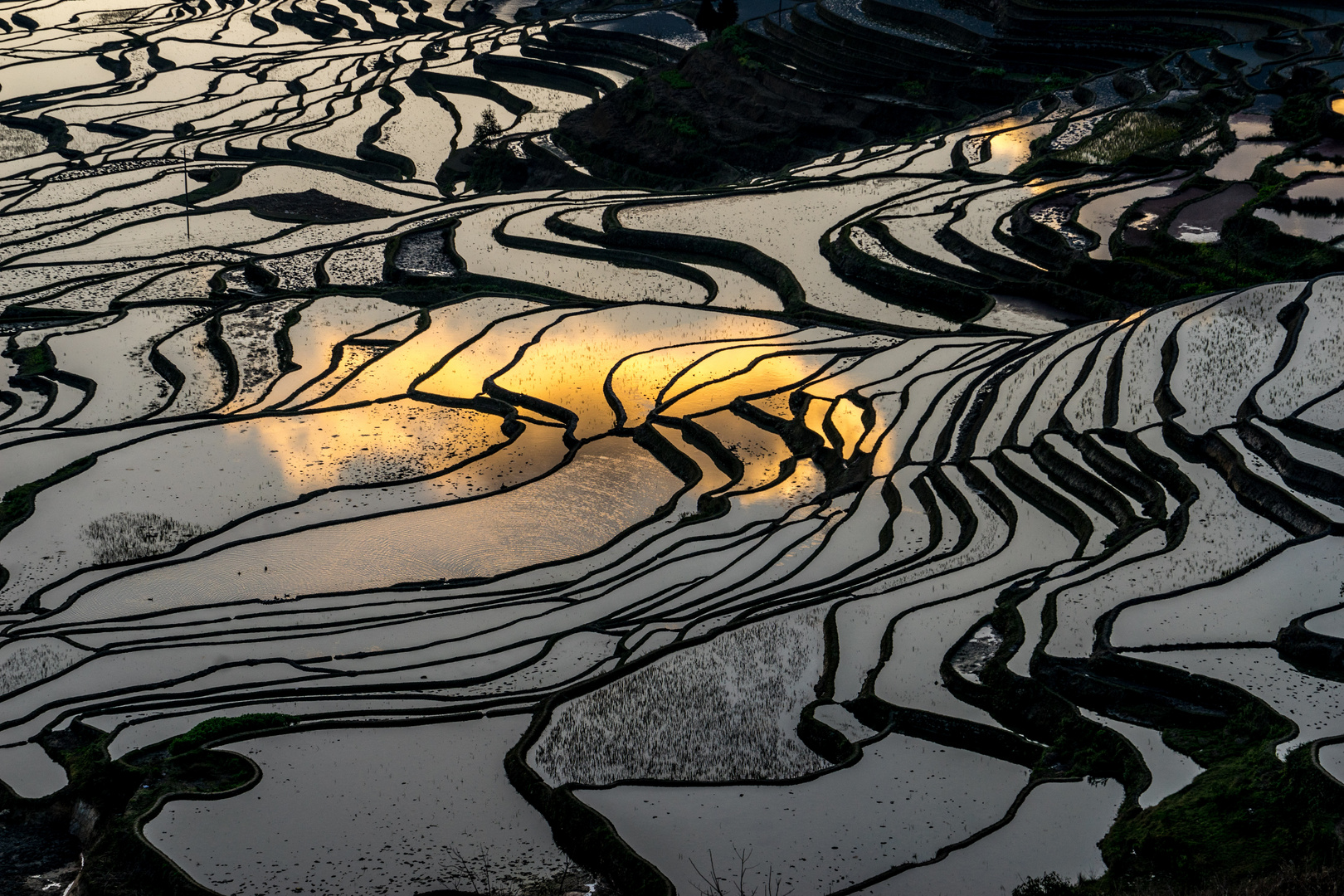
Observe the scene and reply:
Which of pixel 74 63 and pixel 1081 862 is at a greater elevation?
pixel 74 63

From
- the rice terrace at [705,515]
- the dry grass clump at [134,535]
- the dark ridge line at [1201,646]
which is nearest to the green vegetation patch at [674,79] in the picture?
the rice terrace at [705,515]

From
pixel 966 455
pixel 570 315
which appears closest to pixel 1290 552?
pixel 966 455

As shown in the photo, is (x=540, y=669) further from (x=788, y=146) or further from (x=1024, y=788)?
(x=788, y=146)

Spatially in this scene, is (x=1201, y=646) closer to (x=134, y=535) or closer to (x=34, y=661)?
(x=34, y=661)

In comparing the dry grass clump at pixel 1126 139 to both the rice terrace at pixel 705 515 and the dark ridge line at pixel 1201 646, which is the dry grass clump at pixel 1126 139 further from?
the dark ridge line at pixel 1201 646

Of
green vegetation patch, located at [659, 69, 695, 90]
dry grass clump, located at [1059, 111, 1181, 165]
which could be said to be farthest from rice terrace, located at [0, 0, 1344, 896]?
green vegetation patch, located at [659, 69, 695, 90]

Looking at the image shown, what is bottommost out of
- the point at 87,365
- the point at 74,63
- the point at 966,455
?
the point at 966,455
